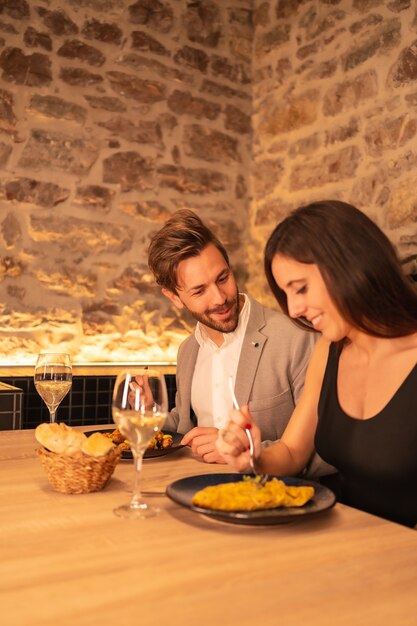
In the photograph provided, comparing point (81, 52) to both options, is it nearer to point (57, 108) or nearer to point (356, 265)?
point (57, 108)

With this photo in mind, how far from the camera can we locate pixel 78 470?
1.22 metres

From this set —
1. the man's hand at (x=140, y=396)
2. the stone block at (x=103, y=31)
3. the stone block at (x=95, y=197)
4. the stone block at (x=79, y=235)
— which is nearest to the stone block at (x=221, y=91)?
the stone block at (x=103, y=31)

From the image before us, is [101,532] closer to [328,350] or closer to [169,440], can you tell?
[169,440]

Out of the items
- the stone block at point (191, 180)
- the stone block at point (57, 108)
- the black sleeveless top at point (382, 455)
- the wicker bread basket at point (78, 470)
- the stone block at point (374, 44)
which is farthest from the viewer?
the stone block at point (191, 180)

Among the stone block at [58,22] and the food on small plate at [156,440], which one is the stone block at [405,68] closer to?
the stone block at [58,22]

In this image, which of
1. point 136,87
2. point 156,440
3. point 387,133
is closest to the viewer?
point 156,440

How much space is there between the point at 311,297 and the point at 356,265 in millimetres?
126

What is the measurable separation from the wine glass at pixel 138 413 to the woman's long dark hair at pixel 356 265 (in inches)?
20.9

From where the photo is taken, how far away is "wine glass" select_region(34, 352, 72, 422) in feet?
5.57

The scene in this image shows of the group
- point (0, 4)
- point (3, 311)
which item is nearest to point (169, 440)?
point (3, 311)

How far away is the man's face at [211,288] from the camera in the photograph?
2285mm

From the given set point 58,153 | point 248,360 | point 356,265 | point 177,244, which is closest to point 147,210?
point 58,153

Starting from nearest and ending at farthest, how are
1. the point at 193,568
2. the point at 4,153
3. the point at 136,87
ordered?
1. the point at 193,568
2. the point at 4,153
3. the point at 136,87

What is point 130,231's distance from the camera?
13.0 feet
